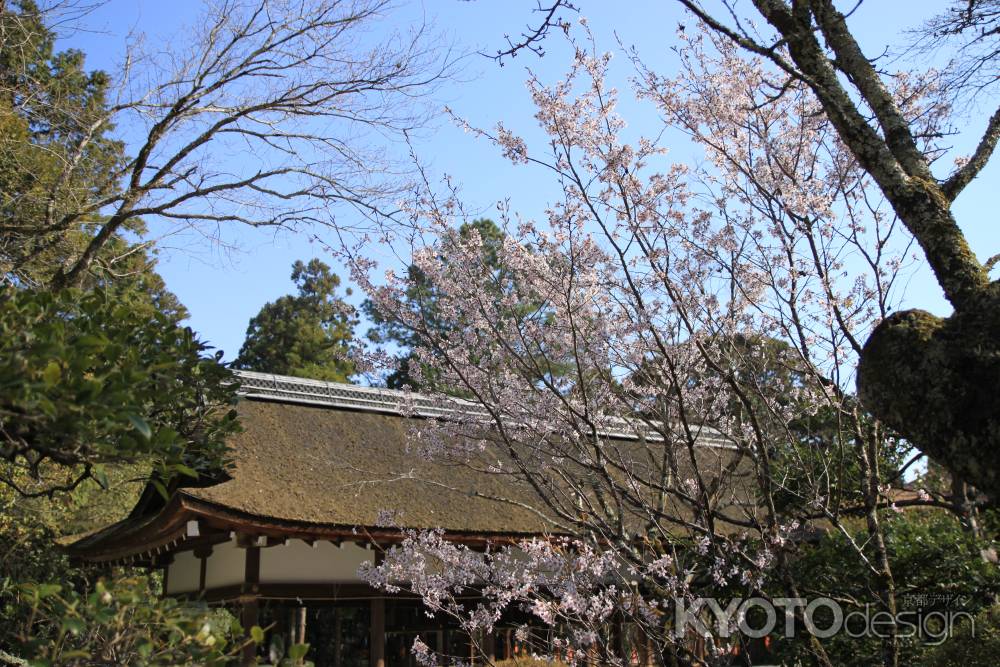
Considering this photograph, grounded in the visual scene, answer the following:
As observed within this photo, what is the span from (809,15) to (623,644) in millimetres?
3191

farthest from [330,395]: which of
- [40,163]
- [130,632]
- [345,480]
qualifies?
[130,632]

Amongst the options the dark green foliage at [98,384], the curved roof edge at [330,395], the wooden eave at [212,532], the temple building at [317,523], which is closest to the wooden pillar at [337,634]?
the temple building at [317,523]

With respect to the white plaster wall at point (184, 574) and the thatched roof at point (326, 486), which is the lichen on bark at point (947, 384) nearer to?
the thatched roof at point (326, 486)

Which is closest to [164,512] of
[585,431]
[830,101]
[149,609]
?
[585,431]

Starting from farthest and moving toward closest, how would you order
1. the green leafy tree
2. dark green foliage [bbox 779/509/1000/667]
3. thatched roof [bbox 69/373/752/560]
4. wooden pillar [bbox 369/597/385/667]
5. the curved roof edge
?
the green leafy tree
the curved roof edge
wooden pillar [bbox 369/597/385/667]
thatched roof [bbox 69/373/752/560]
dark green foliage [bbox 779/509/1000/667]

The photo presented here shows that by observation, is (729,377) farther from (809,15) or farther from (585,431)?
(809,15)

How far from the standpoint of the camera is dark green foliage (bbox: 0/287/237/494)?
1.87 m

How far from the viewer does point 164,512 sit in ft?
23.3

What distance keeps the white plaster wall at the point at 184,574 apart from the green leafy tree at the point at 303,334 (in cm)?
1478

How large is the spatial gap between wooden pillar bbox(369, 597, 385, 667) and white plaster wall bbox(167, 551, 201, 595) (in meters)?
2.08

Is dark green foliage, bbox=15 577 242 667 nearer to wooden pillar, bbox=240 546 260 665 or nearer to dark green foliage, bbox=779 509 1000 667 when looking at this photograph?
dark green foliage, bbox=779 509 1000 667

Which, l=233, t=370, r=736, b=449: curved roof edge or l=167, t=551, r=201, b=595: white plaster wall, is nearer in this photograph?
l=167, t=551, r=201, b=595: white plaster wall

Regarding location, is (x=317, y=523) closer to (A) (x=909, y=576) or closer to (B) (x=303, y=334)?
(A) (x=909, y=576)

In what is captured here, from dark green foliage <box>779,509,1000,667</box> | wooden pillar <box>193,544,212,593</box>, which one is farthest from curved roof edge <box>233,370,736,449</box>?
dark green foliage <box>779,509,1000,667</box>
